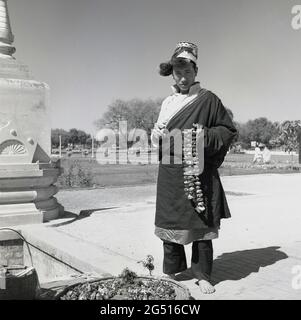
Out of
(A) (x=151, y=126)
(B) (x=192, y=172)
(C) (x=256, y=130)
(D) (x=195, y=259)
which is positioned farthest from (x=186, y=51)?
(C) (x=256, y=130)

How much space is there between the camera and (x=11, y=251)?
692 centimetres

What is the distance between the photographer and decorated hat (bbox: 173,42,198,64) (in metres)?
4.18

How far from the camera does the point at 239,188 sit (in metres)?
14.9

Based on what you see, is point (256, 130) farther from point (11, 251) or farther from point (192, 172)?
point (192, 172)

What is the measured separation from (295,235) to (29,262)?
3.75 meters

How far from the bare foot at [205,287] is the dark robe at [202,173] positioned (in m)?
0.40

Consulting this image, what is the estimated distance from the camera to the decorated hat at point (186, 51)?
13.7 feet

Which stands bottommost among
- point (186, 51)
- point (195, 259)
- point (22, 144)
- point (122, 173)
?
point (122, 173)

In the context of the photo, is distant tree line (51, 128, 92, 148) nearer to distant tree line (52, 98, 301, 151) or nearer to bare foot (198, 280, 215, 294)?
distant tree line (52, 98, 301, 151)

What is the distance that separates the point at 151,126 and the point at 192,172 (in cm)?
6068

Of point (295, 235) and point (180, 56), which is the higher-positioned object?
point (180, 56)

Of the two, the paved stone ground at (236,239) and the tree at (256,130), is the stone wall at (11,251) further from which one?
the tree at (256,130)
